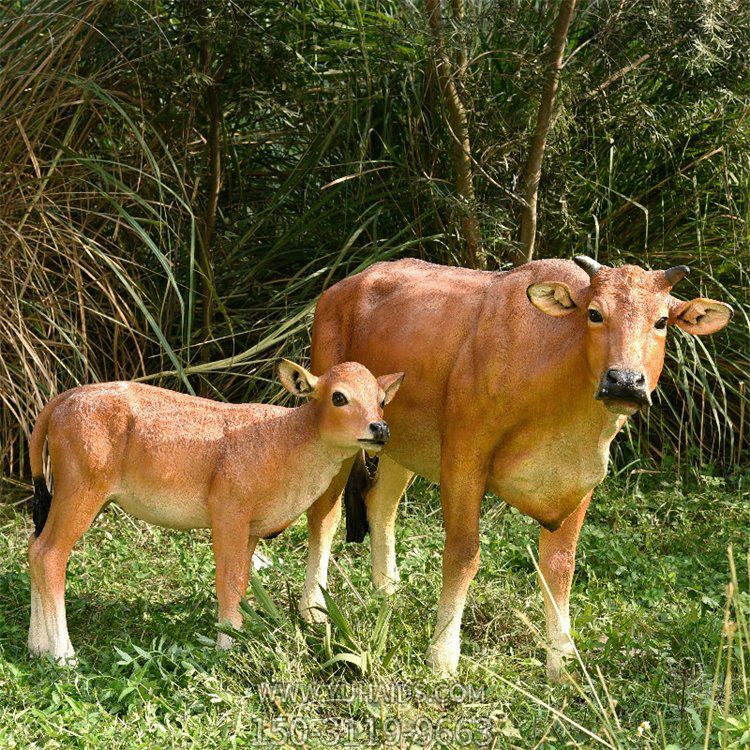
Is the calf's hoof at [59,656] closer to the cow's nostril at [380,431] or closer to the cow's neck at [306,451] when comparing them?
the cow's neck at [306,451]

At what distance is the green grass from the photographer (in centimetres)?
406

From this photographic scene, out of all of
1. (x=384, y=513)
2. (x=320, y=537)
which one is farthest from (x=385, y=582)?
(x=320, y=537)

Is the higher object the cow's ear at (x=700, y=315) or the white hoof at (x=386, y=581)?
the cow's ear at (x=700, y=315)

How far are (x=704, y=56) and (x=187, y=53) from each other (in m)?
2.91

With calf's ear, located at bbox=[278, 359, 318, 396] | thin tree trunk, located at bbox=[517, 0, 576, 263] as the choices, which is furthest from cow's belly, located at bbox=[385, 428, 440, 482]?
thin tree trunk, located at bbox=[517, 0, 576, 263]

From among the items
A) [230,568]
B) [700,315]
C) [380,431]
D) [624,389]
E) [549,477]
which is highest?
[700,315]

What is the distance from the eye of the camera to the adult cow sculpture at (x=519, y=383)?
4.17 m

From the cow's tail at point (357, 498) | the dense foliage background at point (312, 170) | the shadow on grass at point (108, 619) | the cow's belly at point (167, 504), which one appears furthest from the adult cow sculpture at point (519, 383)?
the dense foliage background at point (312, 170)

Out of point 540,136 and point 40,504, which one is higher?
point 540,136

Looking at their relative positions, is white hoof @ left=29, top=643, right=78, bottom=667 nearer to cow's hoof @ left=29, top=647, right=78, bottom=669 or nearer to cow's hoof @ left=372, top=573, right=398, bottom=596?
cow's hoof @ left=29, top=647, right=78, bottom=669

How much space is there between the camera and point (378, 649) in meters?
4.42

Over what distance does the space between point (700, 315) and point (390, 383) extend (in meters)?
1.17

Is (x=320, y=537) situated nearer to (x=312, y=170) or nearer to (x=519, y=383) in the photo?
(x=519, y=383)

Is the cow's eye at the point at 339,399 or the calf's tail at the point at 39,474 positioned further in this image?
the calf's tail at the point at 39,474
